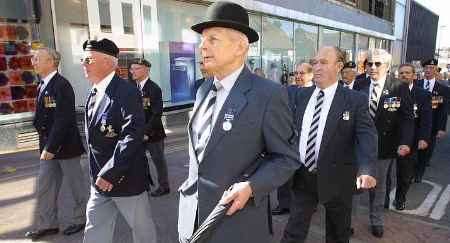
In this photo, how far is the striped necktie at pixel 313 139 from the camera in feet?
10.8

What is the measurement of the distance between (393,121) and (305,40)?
18381mm

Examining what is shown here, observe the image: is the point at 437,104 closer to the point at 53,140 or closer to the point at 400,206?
the point at 400,206

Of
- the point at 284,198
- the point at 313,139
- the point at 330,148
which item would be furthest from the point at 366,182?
the point at 284,198

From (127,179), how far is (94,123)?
54 cm

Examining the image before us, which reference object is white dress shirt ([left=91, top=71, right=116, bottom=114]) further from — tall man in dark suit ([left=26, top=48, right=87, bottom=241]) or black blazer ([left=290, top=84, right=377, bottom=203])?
black blazer ([left=290, top=84, right=377, bottom=203])

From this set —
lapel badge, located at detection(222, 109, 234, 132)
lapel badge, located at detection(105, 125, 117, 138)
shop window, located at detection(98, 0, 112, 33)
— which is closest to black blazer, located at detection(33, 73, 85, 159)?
lapel badge, located at detection(105, 125, 117, 138)

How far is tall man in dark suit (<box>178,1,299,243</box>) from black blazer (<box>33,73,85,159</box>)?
8.03 feet

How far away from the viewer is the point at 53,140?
392 centimetres

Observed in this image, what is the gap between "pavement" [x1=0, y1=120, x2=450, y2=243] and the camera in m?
4.34

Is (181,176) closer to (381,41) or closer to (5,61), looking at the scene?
(5,61)

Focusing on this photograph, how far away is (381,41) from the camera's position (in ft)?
130

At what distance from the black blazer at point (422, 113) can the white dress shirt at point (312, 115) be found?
9.13 feet

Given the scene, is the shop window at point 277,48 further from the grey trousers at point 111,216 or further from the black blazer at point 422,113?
the grey trousers at point 111,216

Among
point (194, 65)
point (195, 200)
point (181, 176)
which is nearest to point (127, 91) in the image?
point (195, 200)
